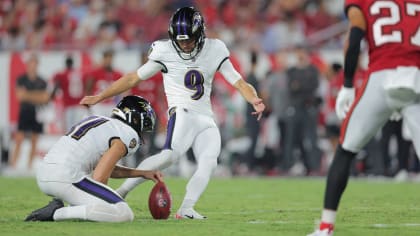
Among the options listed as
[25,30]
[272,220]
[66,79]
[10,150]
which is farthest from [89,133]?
[25,30]

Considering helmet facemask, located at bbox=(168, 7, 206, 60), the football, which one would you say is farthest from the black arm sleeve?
helmet facemask, located at bbox=(168, 7, 206, 60)

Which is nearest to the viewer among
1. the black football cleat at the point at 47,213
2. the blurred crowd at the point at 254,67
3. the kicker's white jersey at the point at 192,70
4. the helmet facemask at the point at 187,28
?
the black football cleat at the point at 47,213

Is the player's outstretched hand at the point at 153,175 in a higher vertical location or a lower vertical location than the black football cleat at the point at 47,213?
higher

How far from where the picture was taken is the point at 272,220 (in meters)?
8.02

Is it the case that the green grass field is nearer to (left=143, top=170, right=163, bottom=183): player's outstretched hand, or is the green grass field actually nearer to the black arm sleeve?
(left=143, top=170, right=163, bottom=183): player's outstretched hand

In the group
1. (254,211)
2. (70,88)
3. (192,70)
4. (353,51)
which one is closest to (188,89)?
(192,70)

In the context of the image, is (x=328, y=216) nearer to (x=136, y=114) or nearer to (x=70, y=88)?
(x=136, y=114)

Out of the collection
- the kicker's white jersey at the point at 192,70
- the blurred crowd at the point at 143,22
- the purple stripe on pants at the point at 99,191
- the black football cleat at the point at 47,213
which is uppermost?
the blurred crowd at the point at 143,22

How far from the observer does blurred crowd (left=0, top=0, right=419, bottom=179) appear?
16.4 meters

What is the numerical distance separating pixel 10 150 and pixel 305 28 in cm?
618

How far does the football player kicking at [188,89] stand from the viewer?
818 centimetres

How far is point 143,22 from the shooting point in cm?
1973

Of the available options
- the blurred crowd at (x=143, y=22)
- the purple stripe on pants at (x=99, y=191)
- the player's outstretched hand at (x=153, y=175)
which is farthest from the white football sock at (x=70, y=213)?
the blurred crowd at (x=143, y=22)

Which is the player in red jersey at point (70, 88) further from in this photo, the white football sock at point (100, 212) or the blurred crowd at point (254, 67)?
the white football sock at point (100, 212)
